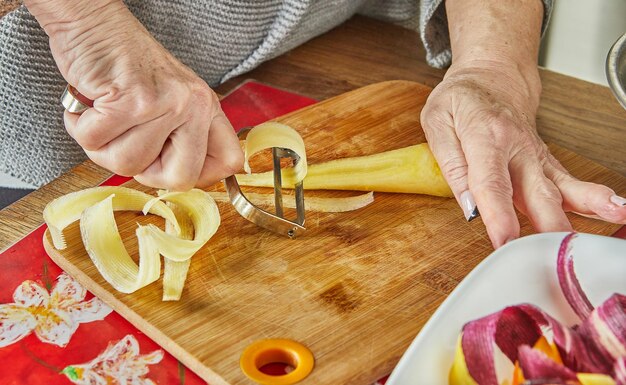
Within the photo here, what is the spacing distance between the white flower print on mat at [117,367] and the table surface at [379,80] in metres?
0.29

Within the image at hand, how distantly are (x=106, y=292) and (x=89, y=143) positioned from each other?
0.18m

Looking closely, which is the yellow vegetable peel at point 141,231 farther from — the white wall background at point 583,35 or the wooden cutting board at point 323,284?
the white wall background at point 583,35

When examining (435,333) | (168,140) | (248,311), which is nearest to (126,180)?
(168,140)

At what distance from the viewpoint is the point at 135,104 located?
3.14 feet

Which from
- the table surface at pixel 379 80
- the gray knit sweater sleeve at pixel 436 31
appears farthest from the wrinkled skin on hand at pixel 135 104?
the gray knit sweater sleeve at pixel 436 31

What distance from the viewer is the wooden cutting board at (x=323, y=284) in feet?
3.08

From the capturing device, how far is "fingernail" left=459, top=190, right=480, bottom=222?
106 cm

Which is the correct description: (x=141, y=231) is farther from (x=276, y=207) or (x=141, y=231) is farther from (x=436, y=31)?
(x=436, y=31)

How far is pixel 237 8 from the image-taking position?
1.41 meters

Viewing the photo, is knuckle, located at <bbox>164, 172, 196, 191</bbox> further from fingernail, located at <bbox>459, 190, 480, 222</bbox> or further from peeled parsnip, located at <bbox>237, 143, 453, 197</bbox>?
fingernail, located at <bbox>459, 190, 480, 222</bbox>

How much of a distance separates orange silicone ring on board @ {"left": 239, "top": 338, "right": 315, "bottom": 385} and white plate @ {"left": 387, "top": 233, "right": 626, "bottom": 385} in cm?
14

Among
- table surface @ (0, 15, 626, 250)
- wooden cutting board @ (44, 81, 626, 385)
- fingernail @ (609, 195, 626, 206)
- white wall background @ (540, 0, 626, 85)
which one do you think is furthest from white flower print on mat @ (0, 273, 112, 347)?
white wall background @ (540, 0, 626, 85)

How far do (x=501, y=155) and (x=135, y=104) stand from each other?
0.47 m

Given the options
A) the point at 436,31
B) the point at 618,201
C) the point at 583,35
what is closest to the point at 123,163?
the point at 618,201
